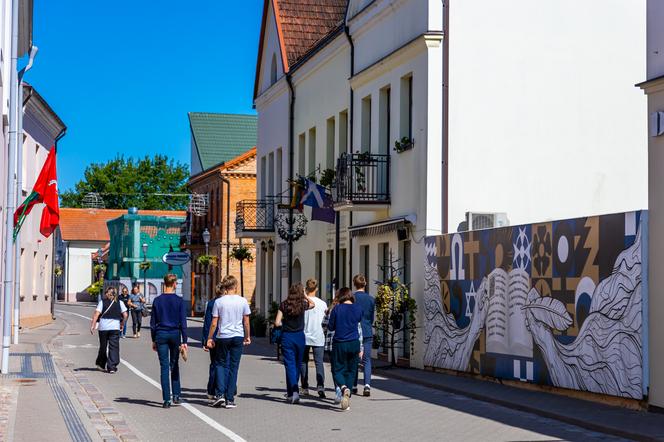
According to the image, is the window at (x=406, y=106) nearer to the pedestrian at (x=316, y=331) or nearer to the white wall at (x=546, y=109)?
the white wall at (x=546, y=109)

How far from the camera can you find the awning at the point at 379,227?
24716 millimetres

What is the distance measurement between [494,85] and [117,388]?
9.90 meters

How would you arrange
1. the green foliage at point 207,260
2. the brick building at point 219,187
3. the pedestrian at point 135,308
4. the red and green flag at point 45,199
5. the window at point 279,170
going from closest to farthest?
1. the red and green flag at point 45,199
2. the pedestrian at point 135,308
3. the window at point 279,170
4. the green foliage at point 207,260
5. the brick building at point 219,187

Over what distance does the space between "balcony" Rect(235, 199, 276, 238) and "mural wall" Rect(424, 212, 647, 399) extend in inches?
643

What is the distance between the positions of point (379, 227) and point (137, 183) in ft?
290

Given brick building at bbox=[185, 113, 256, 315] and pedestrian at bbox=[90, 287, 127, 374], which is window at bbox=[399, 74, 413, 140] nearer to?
pedestrian at bbox=[90, 287, 127, 374]

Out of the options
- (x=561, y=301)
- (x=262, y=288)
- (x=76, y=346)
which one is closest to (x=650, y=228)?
(x=561, y=301)

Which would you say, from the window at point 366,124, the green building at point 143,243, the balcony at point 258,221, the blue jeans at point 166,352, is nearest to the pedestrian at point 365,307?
the blue jeans at point 166,352

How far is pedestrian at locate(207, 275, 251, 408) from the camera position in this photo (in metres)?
15.8

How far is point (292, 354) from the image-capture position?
1648cm

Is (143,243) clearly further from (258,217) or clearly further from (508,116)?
(508,116)

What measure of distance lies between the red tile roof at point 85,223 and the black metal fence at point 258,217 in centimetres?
6936

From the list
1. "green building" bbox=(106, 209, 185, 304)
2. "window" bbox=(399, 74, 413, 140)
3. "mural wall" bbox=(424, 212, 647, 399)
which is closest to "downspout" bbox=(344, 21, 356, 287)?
"window" bbox=(399, 74, 413, 140)

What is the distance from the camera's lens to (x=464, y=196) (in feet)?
76.7
